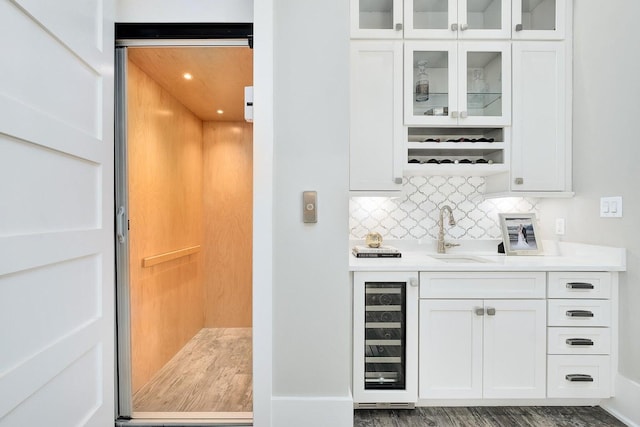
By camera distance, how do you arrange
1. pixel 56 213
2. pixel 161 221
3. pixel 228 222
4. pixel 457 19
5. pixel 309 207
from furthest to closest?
pixel 228 222
pixel 161 221
pixel 457 19
pixel 309 207
pixel 56 213

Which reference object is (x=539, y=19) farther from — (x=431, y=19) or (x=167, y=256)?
(x=167, y=256)

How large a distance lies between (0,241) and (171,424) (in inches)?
51.4

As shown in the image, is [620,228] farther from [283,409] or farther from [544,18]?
[283,409]

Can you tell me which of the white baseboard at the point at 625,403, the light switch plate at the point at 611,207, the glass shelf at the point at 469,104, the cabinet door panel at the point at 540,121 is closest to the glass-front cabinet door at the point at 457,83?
the glass shelf at the point at 469,104

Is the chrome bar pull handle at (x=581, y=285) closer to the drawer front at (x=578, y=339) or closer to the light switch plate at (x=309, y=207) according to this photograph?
the drawer front at (x=578, y=339)

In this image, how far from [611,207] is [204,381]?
2773mm

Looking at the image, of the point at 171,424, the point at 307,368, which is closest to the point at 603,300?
the point at 307,368

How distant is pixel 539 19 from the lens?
215 centimetres

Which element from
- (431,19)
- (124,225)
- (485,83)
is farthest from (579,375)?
(124,225)

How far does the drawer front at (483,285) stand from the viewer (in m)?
1.83

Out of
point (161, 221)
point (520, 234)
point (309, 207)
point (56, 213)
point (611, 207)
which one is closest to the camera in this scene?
point (56, 213)

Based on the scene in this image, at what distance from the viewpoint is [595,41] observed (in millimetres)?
1973

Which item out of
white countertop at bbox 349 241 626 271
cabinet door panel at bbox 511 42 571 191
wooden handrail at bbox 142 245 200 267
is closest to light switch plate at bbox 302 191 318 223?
white countertop at bbox 349 241 626 271

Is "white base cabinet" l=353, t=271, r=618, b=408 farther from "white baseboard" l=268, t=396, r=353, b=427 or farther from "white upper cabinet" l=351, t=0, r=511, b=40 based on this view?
"white upper cabinet" l=351, t=0, r=511, b=40
